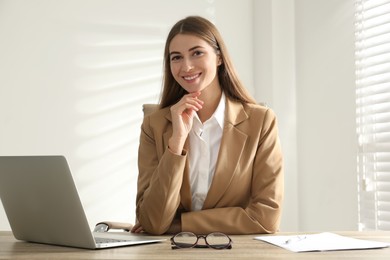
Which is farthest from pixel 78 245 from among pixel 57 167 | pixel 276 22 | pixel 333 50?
pixel 276 22

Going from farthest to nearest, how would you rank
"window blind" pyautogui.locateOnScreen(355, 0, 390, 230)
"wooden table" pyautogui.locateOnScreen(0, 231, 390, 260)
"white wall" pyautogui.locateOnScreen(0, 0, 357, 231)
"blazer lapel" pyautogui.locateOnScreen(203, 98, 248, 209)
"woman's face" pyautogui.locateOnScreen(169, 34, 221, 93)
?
1. "white wall" pyautogui.locateOnScreen(0, 0, 357, 231)
2. "window blind" pyautogui.locateOnScreen(355, 0, 390, 230)
3. "woman's face" pyautogui.locateOnScreen(169, 34, 221, 93)
4. "blazer lapel" pyautogui.locateOnScreen(203, 98, 248, 209)
5. "wooden table" pyautogui.locateOnScreen(0, 231, 390, 260)

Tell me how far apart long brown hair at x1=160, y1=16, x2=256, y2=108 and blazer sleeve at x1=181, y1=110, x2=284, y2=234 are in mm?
195

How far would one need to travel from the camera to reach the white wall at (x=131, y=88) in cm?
362

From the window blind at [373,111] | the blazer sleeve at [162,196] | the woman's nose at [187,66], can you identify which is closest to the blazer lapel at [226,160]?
the blazer sleeve at [162,196]

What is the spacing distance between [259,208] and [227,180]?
0.61 ft

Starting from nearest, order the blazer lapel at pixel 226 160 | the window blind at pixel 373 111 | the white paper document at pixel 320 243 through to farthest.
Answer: the white paper document at pixel 320 243 < the blazer lapel at pixel 226 160 < the window blind at pixel 373 111

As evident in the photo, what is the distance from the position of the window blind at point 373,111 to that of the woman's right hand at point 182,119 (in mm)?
1412

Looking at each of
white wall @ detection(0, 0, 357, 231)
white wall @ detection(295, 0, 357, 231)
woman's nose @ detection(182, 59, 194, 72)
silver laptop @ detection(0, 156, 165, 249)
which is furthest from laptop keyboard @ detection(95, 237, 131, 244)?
white wall @ detection(295, 0, 357, 231)

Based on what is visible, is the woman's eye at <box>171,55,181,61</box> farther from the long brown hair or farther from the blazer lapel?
the blazer lapel

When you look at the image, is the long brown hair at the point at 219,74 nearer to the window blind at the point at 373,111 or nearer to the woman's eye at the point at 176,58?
the woman's eye at the point at 176,58

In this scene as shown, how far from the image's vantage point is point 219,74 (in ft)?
8.70

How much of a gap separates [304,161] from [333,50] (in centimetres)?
76

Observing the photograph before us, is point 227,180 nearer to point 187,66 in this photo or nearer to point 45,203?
point 187,66

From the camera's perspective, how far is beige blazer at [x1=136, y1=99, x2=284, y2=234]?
85.9 inches
